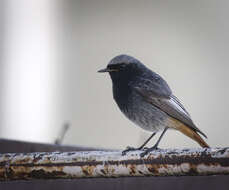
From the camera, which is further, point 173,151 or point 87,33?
point 87,33

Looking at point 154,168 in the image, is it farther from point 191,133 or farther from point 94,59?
point 94,59

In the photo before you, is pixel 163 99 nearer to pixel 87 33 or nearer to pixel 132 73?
pixel 132 73

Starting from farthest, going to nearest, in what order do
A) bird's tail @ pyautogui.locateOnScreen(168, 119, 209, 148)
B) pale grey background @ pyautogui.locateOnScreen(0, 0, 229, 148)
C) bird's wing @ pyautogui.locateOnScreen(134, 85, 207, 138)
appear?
pale grey background @ pyautogui.locateOnScreen(0, 0, 229, 148) → bird's wing @ pyautogui.locateOnScreen(134, 85, 207, 138) → bird's tail @ pyautogui.locateOnScreen(168, 119, 209, 148)

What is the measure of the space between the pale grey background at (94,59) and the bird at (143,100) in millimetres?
4125

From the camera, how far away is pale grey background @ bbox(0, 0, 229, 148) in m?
8.97

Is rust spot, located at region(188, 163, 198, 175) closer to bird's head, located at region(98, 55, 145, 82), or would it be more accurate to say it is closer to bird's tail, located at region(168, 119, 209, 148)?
bird's tail, located at region(168, 119, 209, 148)

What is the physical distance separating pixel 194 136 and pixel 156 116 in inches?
13.4

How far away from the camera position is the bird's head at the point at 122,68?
434 centimetres

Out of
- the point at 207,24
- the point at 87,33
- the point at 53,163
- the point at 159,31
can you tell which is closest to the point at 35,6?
the point at 87,33

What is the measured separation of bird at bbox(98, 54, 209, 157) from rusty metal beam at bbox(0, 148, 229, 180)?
1619mm

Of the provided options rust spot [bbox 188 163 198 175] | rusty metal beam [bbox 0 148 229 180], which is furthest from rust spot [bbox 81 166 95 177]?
rust spot [bbox 188 163 198 175]

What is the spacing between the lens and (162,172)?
2.43 m

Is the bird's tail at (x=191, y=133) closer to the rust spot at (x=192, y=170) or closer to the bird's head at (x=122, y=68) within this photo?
the bird's head at (x=122, y=68)

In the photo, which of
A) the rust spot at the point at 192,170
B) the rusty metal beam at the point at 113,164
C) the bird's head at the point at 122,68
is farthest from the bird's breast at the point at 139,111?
the rust spot at the point at 192,170
